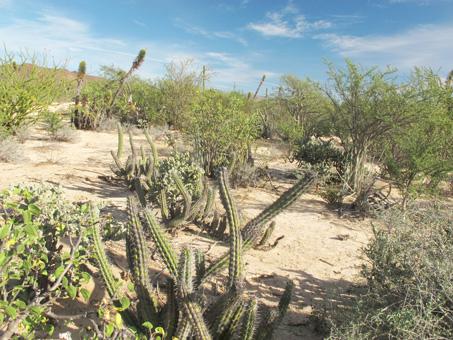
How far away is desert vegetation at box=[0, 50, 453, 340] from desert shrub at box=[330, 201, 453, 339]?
17 millimetres

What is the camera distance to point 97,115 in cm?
1543

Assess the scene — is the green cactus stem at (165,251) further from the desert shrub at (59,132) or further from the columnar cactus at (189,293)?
the desert shrub at (59,132)

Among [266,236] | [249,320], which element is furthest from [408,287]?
[266,236]

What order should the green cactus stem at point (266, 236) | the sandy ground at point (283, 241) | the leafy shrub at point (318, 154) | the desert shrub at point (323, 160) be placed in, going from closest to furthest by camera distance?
the sandy ground at point (283, 241) < the green cactus stem at point (266, 236) < the desert shrub at point (323, 160) < the leafy shrub at point (318, 154)

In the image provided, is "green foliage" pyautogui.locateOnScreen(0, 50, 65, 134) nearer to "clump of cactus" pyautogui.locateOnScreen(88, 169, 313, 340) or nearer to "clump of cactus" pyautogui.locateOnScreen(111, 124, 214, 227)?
"clump of cactus" pyautogui.locateOnScreen(111, 124, 214, 227)

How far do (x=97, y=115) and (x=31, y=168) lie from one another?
28.2 feet

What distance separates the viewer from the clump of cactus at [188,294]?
6.92 feet

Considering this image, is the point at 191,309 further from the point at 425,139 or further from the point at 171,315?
the point at 425,139

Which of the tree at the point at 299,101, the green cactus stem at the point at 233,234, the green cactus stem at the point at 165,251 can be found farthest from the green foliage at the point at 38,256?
the tree at the point at 299,101

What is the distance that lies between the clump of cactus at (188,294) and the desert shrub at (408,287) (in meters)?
0.73

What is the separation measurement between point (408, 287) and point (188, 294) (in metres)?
1.61

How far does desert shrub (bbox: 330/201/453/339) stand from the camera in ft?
6.89

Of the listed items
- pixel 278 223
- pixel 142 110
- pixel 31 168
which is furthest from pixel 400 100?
pixel 142 110

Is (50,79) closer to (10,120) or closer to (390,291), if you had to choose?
(10,120)
